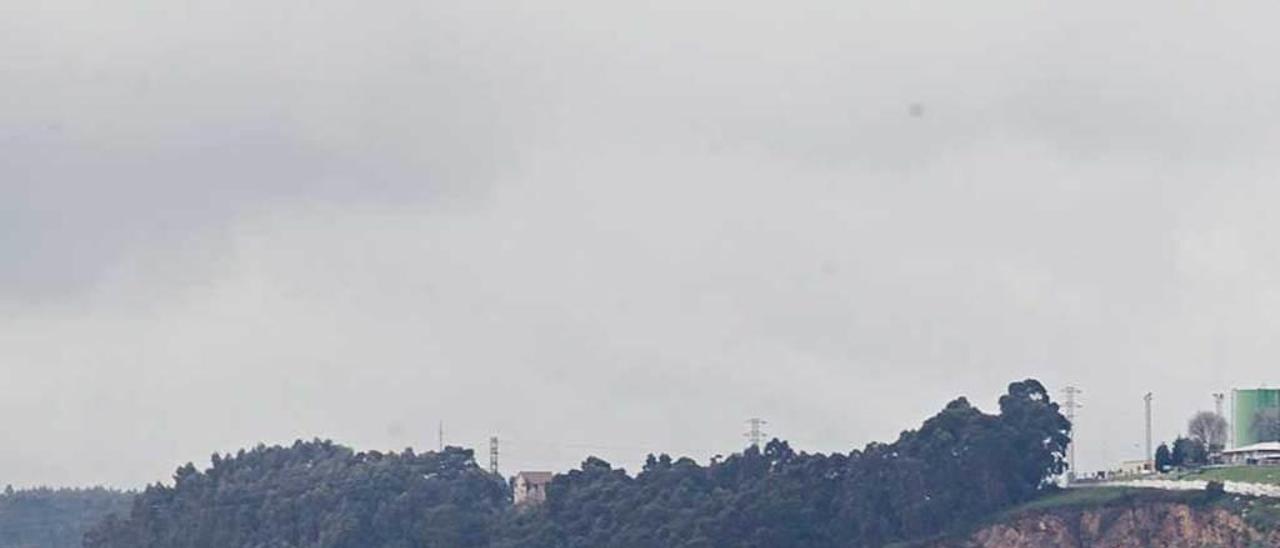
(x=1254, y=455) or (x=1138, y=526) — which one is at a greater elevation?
(x=1254, y=455)

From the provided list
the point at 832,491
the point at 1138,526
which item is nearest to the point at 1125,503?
the point at 1138,526

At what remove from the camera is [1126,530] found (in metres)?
149

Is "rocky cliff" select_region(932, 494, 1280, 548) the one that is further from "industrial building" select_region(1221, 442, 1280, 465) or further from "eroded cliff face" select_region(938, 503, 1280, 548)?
"industrial building" select_region(1221, 442, 1280, 465)

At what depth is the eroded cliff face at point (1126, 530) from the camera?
464 feet

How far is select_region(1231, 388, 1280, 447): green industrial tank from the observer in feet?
575

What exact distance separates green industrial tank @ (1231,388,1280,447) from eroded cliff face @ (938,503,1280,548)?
2422cm

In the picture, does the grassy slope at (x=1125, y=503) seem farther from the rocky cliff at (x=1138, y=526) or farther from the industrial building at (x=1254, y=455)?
the industrial building at (x=1254, y=455)

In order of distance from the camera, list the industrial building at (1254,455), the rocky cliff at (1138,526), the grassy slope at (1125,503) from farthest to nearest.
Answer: the industrial building at (1254,455) → the rocky cliff at (1138,526) → the grassy slope at (1125,503)

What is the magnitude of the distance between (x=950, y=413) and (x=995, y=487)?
20.7 feet

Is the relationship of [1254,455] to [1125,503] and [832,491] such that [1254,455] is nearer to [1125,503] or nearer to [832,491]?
[1125,503]

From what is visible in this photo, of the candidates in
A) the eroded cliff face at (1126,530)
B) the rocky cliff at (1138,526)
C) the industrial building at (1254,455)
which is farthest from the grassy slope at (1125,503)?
the industrial building at (1254,455)

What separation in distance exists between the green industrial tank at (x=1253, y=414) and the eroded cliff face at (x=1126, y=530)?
79.5ft

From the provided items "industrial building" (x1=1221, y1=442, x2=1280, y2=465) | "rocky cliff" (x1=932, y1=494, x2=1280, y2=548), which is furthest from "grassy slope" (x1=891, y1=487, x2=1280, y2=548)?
"industrial building" (x1=1221, y1=442, x2=1280, y2=465)

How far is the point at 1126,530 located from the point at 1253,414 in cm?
3061
